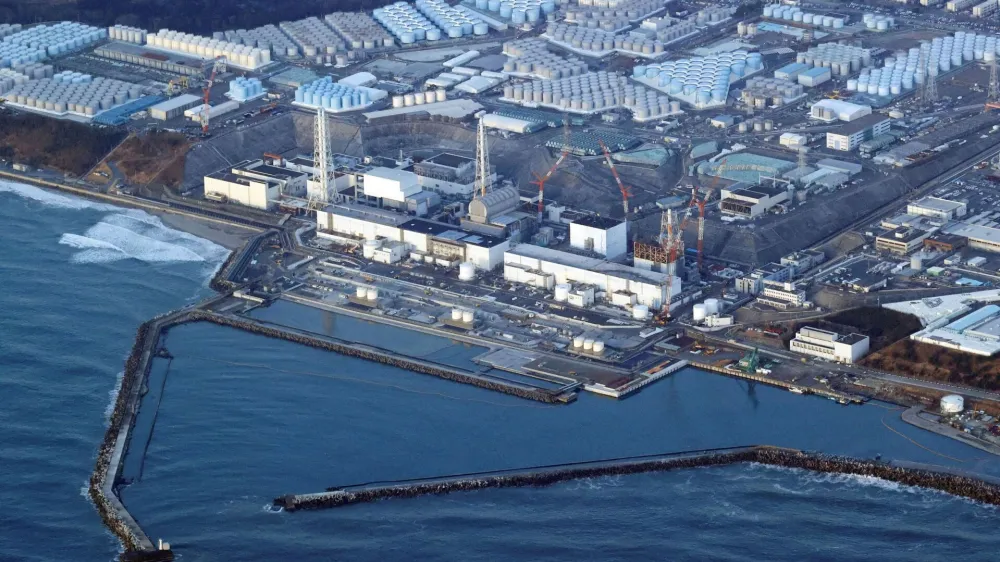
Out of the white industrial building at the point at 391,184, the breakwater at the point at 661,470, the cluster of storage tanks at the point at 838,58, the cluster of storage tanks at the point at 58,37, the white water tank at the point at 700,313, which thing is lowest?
the breakwater at the point at 661,470

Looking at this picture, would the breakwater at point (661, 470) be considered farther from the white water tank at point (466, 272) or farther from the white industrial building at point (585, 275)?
the white water tank at point (466, 272)

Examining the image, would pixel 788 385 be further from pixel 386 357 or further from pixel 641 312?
pixel 386 357

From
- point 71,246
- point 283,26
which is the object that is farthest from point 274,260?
point 283,26

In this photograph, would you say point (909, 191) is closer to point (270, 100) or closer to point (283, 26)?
point (270, 100)

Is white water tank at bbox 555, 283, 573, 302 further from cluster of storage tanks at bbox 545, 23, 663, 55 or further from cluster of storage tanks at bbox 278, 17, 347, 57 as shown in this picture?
cluster of storage tanks at bbox 278, 17, 347, 57

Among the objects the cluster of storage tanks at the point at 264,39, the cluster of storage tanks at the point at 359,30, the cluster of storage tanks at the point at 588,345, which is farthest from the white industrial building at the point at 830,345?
the cluster of storage tanks at the point at 264,39

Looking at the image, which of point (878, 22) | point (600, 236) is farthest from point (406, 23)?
point (600, 236)

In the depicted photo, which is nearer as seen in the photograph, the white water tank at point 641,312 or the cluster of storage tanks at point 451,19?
the white water tank at point 641,312

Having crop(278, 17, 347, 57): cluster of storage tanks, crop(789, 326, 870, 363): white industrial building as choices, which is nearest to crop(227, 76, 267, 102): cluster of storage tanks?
crop(278, 17, 347, 57): cluster of storage tanks
